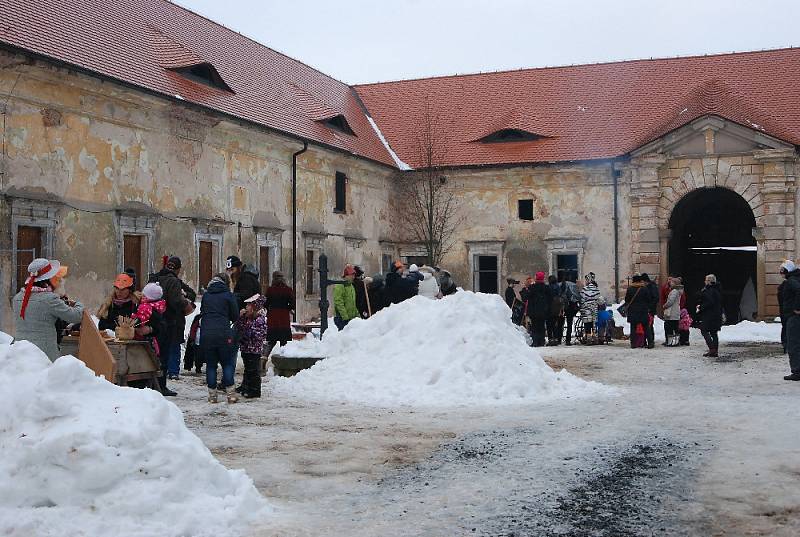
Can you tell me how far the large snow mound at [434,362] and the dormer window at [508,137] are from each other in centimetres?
1787

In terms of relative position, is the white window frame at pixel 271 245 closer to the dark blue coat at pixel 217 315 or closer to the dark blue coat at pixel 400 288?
the dark blue coat at pixel 400 288

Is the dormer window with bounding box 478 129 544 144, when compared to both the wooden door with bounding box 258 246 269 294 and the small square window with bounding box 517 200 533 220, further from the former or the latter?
the wooden door with bounding box 258 246 269 294

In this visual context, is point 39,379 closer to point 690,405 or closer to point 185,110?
point 690,405

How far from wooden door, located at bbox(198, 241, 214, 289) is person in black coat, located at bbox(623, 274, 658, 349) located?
1032 cm

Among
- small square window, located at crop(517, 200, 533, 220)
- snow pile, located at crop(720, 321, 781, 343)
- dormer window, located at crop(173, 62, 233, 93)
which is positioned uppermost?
dormer window, located at crop(173, 62, 233, 93)

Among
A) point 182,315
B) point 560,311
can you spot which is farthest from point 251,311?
point 560,311

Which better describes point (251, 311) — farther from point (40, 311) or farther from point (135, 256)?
point (135, 256)

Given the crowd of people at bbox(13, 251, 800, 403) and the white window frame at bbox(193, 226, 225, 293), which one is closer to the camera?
the crowd of people at bbox(13, 251, 800, 403)

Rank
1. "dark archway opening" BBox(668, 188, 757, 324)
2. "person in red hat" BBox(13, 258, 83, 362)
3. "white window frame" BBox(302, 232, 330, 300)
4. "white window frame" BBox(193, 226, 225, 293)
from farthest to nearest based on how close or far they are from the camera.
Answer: "dark archway opening" BBox(668, 188, 757, 324)
"white window frame" BBox(302, 232, 330, 300)
"white window frame" BBox(193, 226, 225, 293)
"person in red hat" BBox(13, 258, 83, 362)

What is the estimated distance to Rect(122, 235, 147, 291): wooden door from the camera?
775 inches

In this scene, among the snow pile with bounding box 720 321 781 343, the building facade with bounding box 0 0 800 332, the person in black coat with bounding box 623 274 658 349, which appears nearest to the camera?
the building facade with bounding box 0 0 800 332

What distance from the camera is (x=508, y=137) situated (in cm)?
3109

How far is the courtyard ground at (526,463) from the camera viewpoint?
5.48 meters

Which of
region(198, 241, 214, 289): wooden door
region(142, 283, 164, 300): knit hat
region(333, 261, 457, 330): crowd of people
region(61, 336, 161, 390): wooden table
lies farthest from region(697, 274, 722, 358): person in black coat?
region(198, 241, 214, 289): wooden door
